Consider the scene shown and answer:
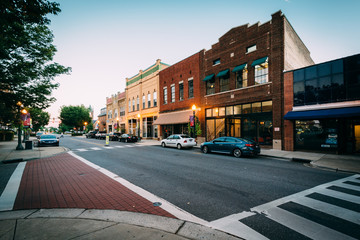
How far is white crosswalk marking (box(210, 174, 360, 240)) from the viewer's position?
3.11 metres

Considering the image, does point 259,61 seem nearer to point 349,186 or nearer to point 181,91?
point 181,91

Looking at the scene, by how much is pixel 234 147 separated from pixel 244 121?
242 inches

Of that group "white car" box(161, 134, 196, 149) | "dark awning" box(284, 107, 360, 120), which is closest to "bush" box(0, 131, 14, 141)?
"white car" box(161, 134, 196, 149)

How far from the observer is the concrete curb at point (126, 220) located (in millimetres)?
3029

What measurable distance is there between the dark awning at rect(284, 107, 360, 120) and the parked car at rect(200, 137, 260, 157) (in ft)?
13.9

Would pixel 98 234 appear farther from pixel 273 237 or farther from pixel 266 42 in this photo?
pixel 266 42

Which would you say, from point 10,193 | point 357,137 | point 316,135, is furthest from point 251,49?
point 10,193

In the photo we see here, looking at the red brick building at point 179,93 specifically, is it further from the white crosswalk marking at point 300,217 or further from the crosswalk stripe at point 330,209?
the crosswalk stripe at point 330,209

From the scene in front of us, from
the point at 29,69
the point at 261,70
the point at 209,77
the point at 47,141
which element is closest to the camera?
the point at 29,69

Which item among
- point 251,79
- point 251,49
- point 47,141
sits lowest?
point 47,141

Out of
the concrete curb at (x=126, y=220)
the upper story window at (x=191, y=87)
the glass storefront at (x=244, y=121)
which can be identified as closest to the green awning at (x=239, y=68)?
the glass storefront at (x=244, y=121)

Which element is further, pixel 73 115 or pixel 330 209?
pixel 73 115

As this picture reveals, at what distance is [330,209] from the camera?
4.10 metres

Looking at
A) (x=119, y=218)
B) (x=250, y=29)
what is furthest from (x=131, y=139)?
(x=119, y=218)
